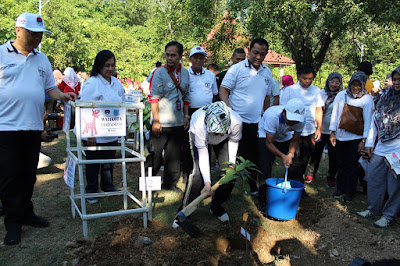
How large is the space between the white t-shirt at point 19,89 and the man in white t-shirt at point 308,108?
3.28 meters

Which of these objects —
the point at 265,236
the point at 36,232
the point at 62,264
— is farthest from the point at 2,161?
the point at 265,236

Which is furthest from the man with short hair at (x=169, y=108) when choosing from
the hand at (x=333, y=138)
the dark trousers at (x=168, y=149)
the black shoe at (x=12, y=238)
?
the hand at (x=333, y=138)

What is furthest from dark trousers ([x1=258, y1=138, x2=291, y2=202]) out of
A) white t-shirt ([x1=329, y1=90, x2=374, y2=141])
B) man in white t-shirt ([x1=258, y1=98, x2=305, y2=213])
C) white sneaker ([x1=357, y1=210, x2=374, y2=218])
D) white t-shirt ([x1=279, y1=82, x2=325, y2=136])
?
white sneaker ([x1=357, y1=210, x2=374, y2=218])

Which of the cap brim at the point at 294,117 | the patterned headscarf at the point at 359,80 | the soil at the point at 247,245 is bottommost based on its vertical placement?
the soil at the point at 247,245

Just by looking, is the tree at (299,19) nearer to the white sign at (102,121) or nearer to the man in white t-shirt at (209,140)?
the man in white t-shirt at (209,140)

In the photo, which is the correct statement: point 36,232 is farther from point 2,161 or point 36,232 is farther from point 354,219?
point 354,219

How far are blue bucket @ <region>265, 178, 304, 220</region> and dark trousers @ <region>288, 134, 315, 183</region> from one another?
0.64 metres

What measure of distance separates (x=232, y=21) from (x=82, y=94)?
31.6ft

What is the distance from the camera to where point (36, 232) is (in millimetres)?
3383

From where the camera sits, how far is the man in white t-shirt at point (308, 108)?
15.4 ft

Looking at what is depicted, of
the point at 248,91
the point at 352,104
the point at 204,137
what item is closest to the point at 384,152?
the point at 352,104

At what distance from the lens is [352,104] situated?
455 centimetres

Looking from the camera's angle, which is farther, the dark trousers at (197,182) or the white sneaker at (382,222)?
the white sneaker at (382,222)

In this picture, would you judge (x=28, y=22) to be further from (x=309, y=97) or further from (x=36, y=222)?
(x=309, y=97)
